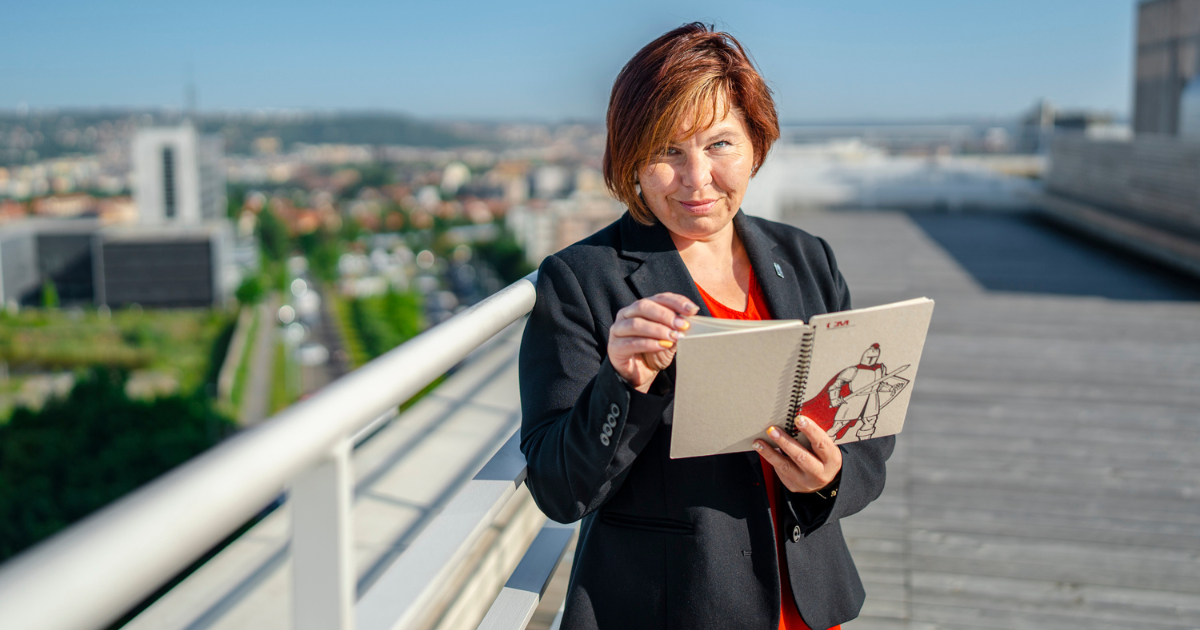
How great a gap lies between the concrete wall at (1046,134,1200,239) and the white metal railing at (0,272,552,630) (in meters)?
6.63

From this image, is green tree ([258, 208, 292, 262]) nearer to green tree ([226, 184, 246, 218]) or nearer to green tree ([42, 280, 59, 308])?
green tree ([226, 184, 246, 218])

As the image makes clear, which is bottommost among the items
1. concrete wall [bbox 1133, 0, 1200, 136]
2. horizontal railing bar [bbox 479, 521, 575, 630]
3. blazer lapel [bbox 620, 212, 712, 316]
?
horizontal railing bar [bbox 479, 521, 575, 630]

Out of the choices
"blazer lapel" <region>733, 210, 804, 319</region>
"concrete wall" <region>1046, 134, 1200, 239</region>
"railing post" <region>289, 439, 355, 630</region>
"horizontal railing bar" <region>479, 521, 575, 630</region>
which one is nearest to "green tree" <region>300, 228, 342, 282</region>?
"concrete wall" <region>1046, 134, 1200, 239</region>

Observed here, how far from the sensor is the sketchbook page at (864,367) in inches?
37.1

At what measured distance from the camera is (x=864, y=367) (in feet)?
3.29

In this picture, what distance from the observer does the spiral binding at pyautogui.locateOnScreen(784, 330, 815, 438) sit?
0.93 metres

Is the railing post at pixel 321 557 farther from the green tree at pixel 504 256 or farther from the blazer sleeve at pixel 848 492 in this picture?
the green tree at pixel 504 256

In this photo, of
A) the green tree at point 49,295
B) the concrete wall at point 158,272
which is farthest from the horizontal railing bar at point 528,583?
the green tree at point 49,295

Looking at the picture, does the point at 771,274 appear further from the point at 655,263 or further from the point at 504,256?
the point at 504,256

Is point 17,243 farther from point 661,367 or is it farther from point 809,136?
point 661,367

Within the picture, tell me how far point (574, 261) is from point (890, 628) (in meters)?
1.39

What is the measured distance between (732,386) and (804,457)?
172mm

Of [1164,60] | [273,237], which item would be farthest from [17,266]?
[1164,60]

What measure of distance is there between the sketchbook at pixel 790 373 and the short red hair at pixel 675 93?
0.97 feet
